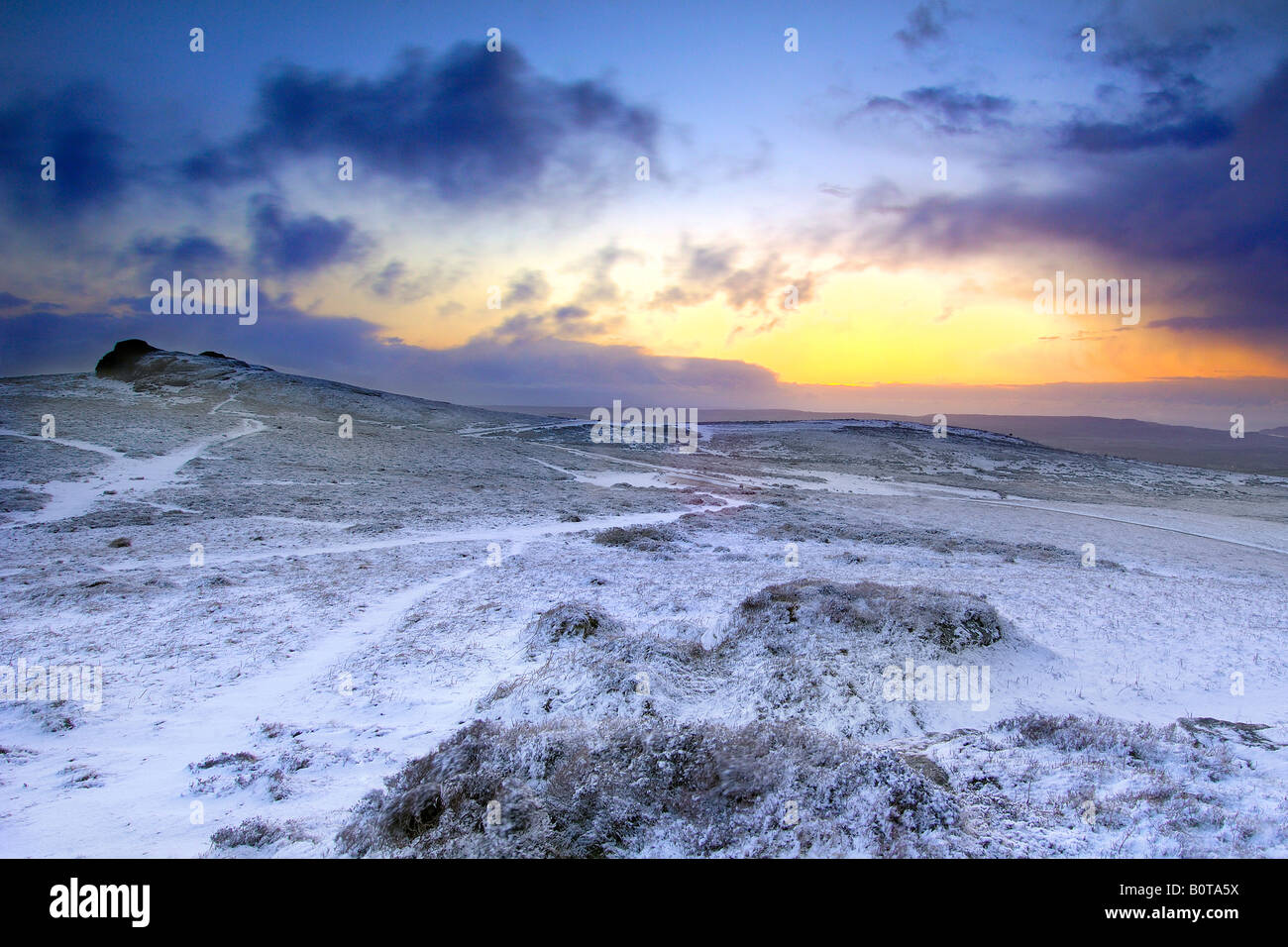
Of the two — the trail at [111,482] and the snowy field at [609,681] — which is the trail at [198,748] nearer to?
the snowy field at [609,681]

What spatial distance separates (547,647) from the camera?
44.8 feet

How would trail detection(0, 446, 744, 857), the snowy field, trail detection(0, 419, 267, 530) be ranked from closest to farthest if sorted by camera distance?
the snowy field → trail detection(0, 446, 744, 857) → trail detection(0, 419, 267, 530)

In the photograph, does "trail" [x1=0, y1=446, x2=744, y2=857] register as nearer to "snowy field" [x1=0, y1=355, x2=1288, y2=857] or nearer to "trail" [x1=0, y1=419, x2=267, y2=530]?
"snowy field" [x1=0, y1=355, x2=1288, y2=857]

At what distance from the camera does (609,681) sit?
11.1 meters

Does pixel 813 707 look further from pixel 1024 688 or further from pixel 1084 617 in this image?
pixel 1084 617

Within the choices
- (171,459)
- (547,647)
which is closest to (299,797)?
(547,647)

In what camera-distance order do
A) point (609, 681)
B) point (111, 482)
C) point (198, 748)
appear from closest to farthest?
point (198, 748) → point (609, 681) → point (111, 482)

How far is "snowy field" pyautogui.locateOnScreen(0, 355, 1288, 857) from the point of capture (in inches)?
258

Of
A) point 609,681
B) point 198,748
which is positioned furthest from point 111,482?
point 609,681

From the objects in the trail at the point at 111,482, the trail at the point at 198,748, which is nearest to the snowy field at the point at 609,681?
the trail at the point at 198,748

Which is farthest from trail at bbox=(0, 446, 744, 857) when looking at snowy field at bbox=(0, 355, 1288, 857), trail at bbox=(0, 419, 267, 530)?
trail at bbox=(0, 419, 267, 530)

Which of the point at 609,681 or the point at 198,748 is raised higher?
the point at 609,681

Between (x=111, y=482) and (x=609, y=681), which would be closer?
(x=609, y=681)

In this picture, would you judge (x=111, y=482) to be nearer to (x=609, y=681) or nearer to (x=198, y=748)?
(x=198, y=748)
